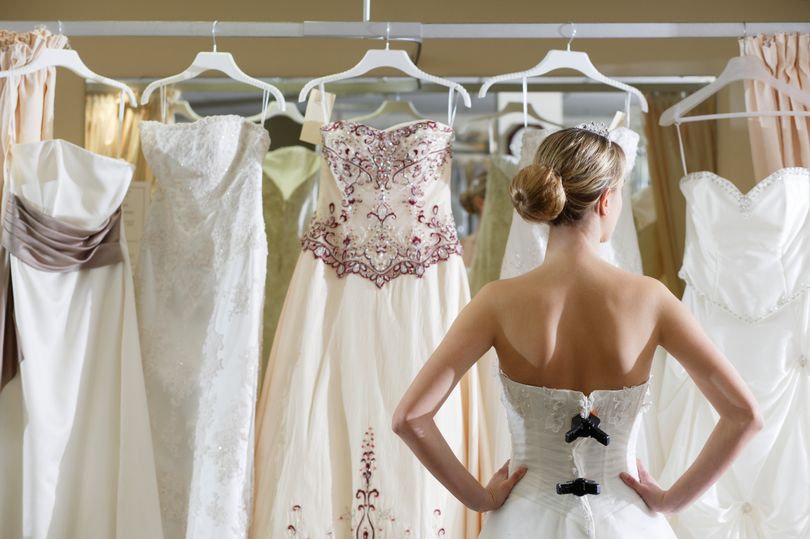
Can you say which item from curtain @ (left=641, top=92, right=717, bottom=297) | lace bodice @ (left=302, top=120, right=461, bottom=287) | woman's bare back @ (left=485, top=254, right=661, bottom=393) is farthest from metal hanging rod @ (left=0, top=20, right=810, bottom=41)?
woman's bare back @ (left=485, top=254, right=661, bottom=393)

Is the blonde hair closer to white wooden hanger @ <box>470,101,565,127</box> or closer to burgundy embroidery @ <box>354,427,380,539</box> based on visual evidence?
burgundy embroidery @ <box>354,427,380,539</box>

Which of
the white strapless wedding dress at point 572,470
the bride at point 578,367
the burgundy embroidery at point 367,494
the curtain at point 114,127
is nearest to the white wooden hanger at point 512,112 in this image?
the curtain at point 114,127

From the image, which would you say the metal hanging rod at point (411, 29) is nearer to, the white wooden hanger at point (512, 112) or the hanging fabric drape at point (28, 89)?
the hanging fabric drape at point (28, 89)

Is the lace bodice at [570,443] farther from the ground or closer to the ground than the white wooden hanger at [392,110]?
closer to the ground

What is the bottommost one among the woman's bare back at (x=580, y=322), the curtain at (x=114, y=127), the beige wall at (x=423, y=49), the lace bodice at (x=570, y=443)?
the lace bodice at (x=570, y=443)

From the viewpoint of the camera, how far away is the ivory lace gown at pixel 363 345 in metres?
2.95

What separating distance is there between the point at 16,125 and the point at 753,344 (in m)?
2.47

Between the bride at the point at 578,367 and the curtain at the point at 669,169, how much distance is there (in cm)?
170

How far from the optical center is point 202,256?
3164 millimetres

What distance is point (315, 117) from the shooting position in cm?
327

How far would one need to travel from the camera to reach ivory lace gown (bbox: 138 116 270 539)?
3.00m

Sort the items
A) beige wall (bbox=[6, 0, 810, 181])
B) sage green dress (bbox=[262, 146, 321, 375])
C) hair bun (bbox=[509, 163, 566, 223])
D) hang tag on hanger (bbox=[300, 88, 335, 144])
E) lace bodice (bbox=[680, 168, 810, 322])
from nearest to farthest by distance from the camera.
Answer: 1. hair bun (bbox=[509, 163, 566, 223])
2. lace bodice (bbox=[680, 168, 810, 322])
3. hang tag on hanger (bbox=[300, 88, 335, 144])
4. sage green dress (bbox=[262, 146, 321, 375])
5. beige wall (bbox=[6, 0, 810, 181])

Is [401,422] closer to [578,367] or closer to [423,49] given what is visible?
[578,367]

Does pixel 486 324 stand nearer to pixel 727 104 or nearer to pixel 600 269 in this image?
pixel 600 269
